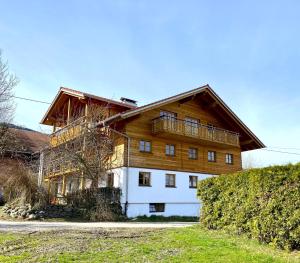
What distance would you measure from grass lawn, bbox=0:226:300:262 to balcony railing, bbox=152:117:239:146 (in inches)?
498

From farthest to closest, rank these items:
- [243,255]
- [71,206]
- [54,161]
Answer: [54,161] → [71,206] → [243,255]

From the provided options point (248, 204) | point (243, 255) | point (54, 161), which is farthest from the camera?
point (54, 161)

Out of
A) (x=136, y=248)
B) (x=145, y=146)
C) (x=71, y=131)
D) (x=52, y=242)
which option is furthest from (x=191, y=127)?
(x=136, y=248)

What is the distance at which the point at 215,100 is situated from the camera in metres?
27.6

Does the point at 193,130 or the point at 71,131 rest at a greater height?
the point at 193,130

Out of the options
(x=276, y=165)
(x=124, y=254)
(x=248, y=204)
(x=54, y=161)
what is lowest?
(x=124, y=254)

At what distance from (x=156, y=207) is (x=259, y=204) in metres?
14.2

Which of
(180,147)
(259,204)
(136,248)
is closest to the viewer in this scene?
(136,248)

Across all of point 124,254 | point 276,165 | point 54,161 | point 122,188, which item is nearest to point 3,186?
point 54,161

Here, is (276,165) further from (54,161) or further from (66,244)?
(54,161)

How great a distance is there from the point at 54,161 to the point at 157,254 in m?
14.9

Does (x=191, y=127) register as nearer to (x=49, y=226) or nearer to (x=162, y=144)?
(x=162, y=144)

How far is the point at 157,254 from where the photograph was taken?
314 inches

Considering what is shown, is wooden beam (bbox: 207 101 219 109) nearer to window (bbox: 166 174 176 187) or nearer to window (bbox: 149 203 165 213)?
window (bbox: 166 174 176 187)
